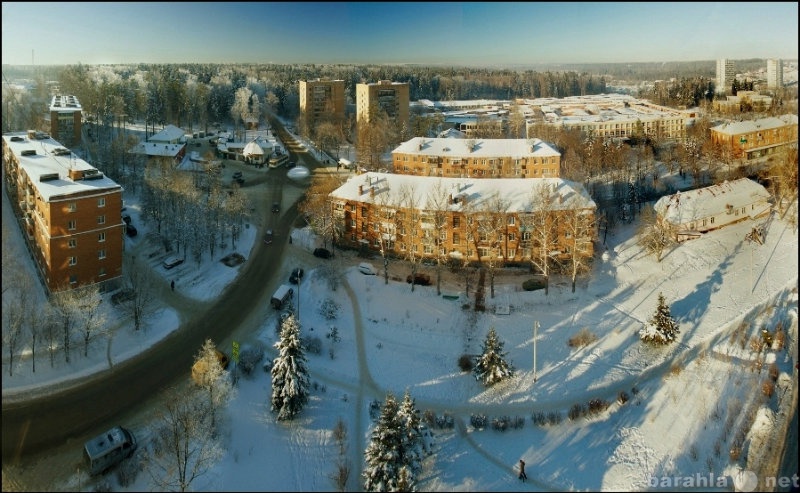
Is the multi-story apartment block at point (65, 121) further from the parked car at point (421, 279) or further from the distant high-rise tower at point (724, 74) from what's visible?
the distant high-rise tower at point (724, 74)

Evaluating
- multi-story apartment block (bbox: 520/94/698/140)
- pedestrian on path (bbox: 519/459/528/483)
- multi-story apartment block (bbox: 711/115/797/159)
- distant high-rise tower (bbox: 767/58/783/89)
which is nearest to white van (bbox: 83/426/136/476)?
pedestrian on path (bbox: 519/459/528/483)

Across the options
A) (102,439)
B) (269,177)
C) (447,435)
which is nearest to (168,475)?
(102,439)

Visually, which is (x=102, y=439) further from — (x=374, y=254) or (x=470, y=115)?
(x=470, y=115)

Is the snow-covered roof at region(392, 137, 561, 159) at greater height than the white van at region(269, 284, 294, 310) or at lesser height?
greater

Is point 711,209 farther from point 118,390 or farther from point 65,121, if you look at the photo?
point 65,121

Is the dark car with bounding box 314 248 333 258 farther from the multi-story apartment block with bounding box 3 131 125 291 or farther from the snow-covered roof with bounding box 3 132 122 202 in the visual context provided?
the snow-covered roof with bounding box 3 132 122 202

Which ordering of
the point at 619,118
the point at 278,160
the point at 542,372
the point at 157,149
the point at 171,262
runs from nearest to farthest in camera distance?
the point at 542,372 → the point at 171,262 → the point at 157,149 → the point at 278,160 → the point at 619,118

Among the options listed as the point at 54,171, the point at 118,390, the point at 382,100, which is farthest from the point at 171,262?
the point at 382,100
